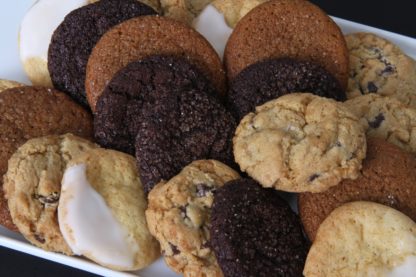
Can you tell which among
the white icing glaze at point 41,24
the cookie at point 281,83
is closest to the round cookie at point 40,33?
Result: the white icing glaze at point 41,24

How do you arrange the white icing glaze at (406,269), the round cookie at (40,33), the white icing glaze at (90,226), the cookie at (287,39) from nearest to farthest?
the white icing glaze at (406,269), the white icing glaze at (90,226), the cookie at (287,39), the round cookie at (40,33)

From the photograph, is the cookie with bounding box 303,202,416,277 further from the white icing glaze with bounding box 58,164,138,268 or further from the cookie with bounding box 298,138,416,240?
the white icing glaze with bounding box 58,164,138,268

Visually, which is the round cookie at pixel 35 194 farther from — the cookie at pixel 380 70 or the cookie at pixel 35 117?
the cookie at pixel 380 70

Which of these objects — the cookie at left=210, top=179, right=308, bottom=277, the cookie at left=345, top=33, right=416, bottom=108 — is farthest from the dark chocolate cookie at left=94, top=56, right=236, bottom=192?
the cookie at left=345, top=33, right=416, bottom=108

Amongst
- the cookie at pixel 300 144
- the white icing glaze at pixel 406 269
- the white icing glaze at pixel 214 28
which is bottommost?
the white icing glaze at pixel 406 269

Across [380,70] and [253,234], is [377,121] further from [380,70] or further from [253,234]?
[253,234]

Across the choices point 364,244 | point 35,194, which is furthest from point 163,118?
point 364,244
